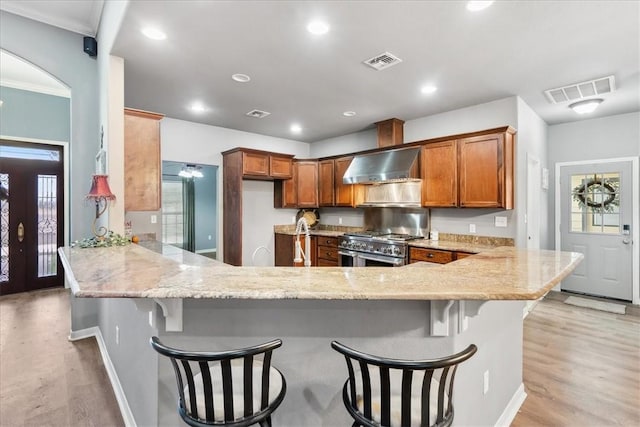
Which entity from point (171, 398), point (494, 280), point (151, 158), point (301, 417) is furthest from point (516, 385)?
point (151, 158)

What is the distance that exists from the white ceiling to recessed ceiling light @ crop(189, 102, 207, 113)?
0.15m

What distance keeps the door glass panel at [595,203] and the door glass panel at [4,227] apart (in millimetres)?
8843

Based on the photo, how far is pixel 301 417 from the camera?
59.7 inches

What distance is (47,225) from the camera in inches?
200

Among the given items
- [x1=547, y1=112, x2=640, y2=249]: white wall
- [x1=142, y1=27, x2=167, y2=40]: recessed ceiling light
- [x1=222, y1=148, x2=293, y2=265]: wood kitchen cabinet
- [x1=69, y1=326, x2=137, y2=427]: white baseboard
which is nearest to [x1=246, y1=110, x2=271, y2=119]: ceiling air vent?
[x1=222, y1=148, x2=293, y2=265]: wood kitchen cabinet

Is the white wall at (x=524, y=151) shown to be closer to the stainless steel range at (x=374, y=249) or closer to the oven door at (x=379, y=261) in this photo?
the stainless steel range at (x=374, y=249)

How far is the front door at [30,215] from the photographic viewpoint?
15.6ft

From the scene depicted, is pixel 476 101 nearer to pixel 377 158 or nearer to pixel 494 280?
pixel 377 158

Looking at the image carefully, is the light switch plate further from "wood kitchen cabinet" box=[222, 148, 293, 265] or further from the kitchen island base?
"wood kitchen cabinet" box=[222, 148, 293, 265]

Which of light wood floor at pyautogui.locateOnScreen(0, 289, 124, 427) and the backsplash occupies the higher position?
the backsplash

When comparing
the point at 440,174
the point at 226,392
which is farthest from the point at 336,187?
the point at 226,392

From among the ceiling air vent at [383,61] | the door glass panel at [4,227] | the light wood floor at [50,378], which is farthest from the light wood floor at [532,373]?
the ceiling air vent at [383,61]

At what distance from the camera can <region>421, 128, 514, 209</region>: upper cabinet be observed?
3.65 metres

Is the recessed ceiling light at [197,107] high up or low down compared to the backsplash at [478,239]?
up
